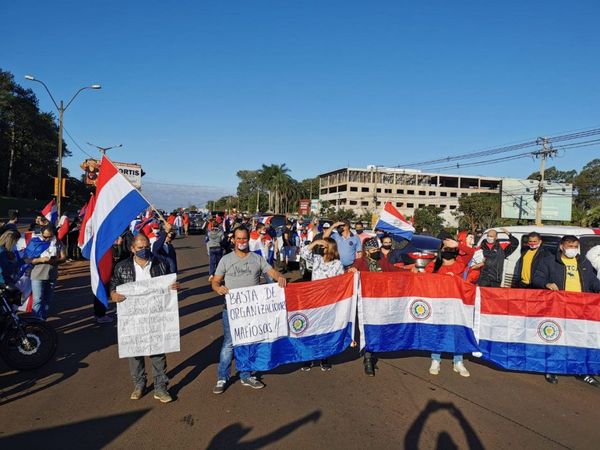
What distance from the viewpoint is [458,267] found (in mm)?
6625

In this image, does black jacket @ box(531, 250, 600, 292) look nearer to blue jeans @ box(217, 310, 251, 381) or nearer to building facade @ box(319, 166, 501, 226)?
blue jeans @ box(217, 310, 251, 381)

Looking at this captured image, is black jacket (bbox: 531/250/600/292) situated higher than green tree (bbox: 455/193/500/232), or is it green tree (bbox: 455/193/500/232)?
green tree (bbox: 455/193/500/232)

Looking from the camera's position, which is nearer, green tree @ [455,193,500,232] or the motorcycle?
the motorcycle

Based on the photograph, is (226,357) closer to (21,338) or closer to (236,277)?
(236,277)

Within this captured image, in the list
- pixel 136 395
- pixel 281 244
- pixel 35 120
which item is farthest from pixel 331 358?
pixel 35 120

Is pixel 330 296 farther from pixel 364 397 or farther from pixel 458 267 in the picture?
pixel 458 267

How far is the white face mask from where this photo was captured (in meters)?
6.20

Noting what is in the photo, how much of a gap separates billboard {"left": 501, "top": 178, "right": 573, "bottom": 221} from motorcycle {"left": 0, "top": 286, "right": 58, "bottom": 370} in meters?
48.3

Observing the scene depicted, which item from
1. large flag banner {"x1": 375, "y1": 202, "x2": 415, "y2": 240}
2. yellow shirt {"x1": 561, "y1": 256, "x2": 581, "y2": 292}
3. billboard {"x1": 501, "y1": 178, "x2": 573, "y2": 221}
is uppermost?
billboard {"x1": 501, "y1": 178, "x2": 573, "y2": 221}

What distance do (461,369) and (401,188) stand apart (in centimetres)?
9796

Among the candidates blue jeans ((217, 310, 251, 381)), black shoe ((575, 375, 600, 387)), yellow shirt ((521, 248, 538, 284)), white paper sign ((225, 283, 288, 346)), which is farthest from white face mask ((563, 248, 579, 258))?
blue jeans ((217, 310, 251, 381))

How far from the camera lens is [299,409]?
4715 mm

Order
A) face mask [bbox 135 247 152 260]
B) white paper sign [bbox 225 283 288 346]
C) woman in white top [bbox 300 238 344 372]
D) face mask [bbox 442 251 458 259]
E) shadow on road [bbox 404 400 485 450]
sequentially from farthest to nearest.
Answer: face mask [bbox 442 251 458 259] → woman in white top [bbox 300 238 344 372] → white paper sign [bbox 225 283 288 346] → face mask [bbox 135 247 152 260] → shadow on road [bbox 404 400 485 450]

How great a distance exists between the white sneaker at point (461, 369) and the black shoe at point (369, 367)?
3.77ft
